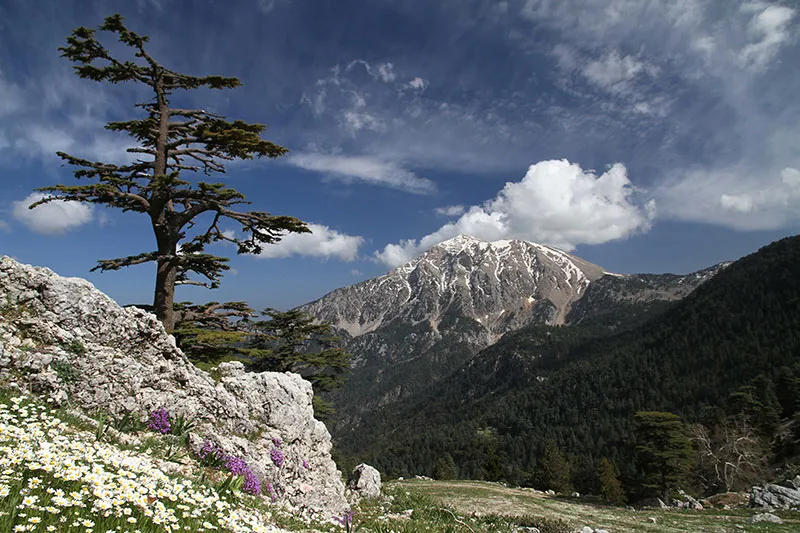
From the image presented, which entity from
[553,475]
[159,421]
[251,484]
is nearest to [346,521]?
[251,484]

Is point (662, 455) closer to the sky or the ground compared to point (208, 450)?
closer to the ground

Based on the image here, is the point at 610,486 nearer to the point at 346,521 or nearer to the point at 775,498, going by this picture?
the point at 775,498

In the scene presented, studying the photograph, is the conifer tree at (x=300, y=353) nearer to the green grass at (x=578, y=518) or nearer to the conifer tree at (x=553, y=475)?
the green grass at (x=578, y=518)

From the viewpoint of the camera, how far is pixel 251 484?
9461 millimetres

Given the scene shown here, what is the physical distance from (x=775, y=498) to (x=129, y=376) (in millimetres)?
39445

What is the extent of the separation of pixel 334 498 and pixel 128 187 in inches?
531

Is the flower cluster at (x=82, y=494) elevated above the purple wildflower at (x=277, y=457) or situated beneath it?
elevated above

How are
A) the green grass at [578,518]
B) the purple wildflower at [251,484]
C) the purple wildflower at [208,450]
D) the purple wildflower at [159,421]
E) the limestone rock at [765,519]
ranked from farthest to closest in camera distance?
the limestone rock at [765,519] → the green grass at [578,518] → the purple wildflower at [159,421] → the purple wildflower at [208,450] → the purple wildflower at [251,484]

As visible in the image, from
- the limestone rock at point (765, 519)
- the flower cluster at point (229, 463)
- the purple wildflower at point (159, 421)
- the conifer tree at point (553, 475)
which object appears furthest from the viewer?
the conifer tree at point (553, 475)

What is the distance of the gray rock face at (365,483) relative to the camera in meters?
21.5

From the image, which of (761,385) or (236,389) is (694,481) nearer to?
(761,385)

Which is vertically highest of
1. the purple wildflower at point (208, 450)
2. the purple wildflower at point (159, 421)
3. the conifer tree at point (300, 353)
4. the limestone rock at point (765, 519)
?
the conifer tree at point (300, 353)

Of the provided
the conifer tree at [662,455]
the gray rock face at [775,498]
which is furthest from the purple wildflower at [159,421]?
the conifer tree at [662,455]

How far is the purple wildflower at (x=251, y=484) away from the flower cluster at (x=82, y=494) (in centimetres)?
328
